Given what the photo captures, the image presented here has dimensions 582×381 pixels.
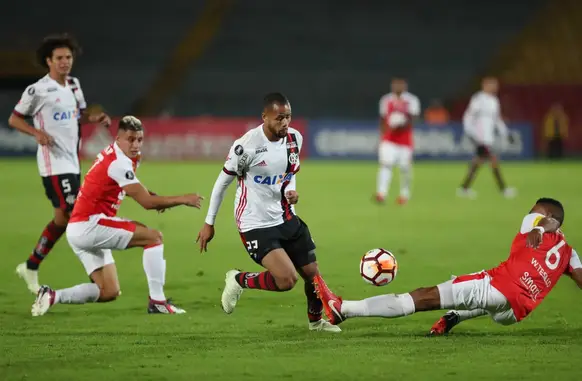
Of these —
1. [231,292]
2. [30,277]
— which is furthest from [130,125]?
[30,277]

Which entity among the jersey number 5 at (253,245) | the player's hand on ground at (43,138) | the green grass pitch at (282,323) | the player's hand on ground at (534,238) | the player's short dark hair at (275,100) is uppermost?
the player's short dark hair at (275,100)

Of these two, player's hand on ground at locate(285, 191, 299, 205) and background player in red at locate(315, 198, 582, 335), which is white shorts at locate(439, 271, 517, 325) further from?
player's hand on ground at locate(285, 191, 299, 205)

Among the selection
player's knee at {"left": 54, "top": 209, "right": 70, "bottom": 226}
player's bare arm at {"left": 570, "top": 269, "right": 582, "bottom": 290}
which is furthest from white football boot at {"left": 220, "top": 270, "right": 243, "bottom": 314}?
player's bare arm at {"left": 570, "top": 269, "right": 582, "bottom": 290}

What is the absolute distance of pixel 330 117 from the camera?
1431 inches

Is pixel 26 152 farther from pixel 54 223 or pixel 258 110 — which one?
pixel 54 223

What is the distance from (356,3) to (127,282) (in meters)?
31.7

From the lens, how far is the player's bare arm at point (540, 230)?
22.5ft

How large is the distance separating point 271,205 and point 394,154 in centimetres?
1146

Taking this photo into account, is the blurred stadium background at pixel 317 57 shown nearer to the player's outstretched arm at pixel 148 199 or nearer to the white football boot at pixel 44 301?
the white football boot at pixel 44 301

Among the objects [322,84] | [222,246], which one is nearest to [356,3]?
[322,84]

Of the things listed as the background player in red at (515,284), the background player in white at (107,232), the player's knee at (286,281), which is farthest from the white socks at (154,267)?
the background player in red at (515,284)

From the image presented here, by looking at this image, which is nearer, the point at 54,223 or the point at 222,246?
the point at 54,223

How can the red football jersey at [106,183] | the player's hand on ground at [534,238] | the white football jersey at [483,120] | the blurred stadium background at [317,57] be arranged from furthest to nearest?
the blurred stadium background at [317,57]
the white football jersey at [483,120]
the red football jersey at [106,183]
the player's hand on ground at [534,238]

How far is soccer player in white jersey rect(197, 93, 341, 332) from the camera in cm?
768
